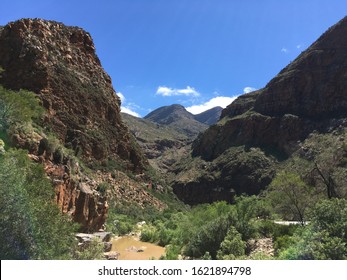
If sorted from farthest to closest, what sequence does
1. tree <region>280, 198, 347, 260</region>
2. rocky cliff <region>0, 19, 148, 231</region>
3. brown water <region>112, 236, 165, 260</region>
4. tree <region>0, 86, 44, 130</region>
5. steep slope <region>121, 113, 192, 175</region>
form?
steep slope <region>121, 113, 192, 175</region>
rocky cliff <region>0, 19, 148, 231</region>
brown water <region>112, 236, 165, 260</region>
tree <region>0, 86, 44, 130</region>
tree <region>280, 198, 347, 260</region>

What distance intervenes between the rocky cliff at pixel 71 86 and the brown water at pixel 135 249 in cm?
363

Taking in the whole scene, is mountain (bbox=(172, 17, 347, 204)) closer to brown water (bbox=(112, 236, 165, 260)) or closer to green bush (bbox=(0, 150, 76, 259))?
brown water (bbox=(112, 236, 165, 260))

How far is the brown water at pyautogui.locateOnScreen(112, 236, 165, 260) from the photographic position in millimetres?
33719

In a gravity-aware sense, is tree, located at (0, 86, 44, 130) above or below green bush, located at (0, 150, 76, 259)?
above

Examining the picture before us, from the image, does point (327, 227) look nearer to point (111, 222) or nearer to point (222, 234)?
point (222, 234)

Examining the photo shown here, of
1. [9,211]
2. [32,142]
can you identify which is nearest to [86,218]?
[32,142]

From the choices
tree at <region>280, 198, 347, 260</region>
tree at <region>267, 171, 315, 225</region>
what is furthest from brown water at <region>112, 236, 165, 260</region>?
tree at <region>280, 198, 347, 260</region>

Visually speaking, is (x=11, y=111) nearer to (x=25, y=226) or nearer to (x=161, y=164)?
(x=25, y=226)

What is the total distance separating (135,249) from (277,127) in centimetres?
7118

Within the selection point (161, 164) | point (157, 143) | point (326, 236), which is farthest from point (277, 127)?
point (326, 236)

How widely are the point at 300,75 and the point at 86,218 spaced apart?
83441 mm

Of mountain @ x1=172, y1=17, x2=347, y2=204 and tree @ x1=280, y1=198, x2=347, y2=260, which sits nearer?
tree @ x1=280, y1=198, x2=347, y2=260

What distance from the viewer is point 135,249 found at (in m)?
38.0

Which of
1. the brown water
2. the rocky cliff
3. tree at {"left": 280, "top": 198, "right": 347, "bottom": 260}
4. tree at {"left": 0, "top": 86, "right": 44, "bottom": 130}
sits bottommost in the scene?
the brown water
